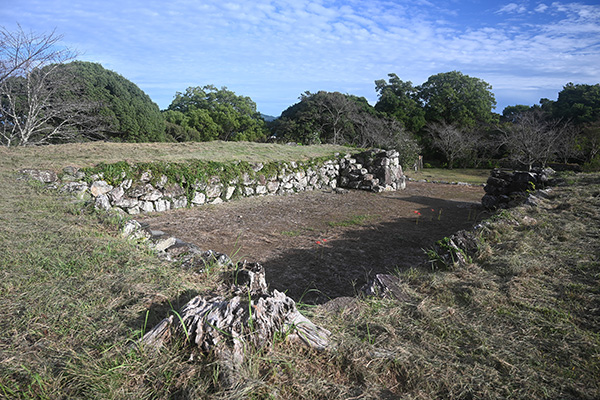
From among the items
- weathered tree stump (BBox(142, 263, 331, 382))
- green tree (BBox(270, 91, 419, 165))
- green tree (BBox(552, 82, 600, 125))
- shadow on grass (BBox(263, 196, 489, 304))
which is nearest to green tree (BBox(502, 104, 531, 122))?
green tree (BBox(552, 82, 600, 125))

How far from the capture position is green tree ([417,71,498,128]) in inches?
1066

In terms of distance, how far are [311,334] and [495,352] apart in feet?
3.68

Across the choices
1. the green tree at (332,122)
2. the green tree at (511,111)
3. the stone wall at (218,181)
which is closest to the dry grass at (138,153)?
the stone wall at (218,181)

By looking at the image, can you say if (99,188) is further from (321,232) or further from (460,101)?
(460,101)

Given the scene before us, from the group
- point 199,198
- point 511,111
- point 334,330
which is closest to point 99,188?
point 199,198

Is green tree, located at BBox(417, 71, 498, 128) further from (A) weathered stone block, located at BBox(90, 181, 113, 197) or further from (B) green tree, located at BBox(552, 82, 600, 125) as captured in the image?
(A) weathered stone block, located at BBox(90, 181, 113, 197)

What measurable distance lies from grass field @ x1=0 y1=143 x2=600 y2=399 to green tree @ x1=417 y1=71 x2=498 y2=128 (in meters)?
26.7

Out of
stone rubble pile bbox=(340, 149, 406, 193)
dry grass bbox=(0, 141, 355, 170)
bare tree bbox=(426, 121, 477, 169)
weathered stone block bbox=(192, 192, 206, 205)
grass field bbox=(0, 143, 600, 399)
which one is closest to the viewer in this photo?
grass field bbox=(0, 143, 600, 399)

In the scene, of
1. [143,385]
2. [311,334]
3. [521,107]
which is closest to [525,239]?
[311,334]

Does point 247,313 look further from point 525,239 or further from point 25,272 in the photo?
point 525,239

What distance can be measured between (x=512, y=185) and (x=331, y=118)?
1910 centimetres

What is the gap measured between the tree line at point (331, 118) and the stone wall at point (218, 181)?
186 inches

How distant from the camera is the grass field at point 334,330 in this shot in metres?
1.53

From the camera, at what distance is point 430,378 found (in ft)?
5.50
